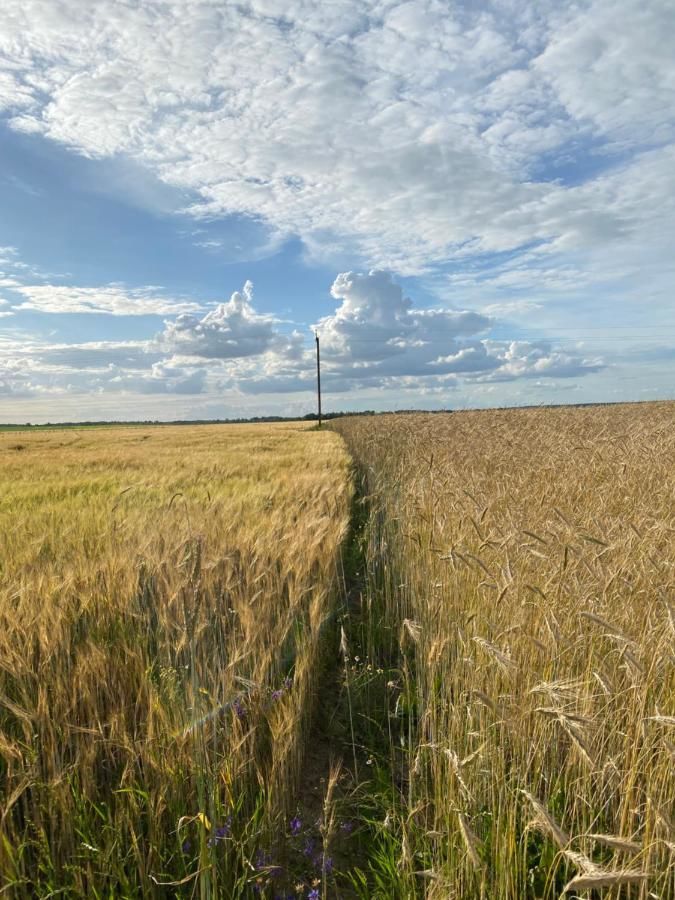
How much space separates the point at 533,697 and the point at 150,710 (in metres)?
1.36

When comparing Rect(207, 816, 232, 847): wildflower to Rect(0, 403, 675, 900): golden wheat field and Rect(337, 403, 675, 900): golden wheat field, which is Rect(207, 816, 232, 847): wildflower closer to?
Rect(0, 403, 675, 900): golden wheat field

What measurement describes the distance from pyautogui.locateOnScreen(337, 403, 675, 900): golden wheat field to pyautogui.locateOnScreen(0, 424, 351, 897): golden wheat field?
510 mm

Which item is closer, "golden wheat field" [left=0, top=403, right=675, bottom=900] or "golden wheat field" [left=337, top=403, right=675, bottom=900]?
"golden wheat field" [left=337, top=403, right=675, bottom=900]

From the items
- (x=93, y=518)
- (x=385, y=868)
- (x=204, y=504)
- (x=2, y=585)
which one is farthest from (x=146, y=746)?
(x=204, y=504)

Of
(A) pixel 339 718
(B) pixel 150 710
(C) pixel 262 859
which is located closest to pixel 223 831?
(C) pixel 262 859

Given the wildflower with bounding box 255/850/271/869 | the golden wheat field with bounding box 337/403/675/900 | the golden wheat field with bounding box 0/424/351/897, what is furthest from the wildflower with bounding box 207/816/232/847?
the golden wheat field with bounding box 337/403/675/900

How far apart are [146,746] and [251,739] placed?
356 mm

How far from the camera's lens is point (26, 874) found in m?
1.67

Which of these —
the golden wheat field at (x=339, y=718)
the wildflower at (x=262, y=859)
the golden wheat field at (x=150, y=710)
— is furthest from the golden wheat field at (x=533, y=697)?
the golden wheat field at (x=150, y=710)

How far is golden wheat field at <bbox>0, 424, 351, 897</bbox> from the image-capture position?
5.34 feet

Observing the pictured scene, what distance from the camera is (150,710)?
6.07ft

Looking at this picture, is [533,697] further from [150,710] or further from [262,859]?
[150,710]

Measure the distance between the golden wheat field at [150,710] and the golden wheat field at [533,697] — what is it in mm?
510

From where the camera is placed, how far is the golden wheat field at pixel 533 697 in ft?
4.75
